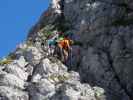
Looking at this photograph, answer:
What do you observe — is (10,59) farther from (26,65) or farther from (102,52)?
(102,52)

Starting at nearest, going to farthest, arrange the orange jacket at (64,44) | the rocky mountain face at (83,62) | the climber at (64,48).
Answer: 1. the rocky mountain face at (83,62)
2. the climber at (64,48)
3. the orange jacket at (64,44)

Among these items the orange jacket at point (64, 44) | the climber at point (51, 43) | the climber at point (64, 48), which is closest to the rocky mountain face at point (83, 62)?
the climber at point (51, 43)

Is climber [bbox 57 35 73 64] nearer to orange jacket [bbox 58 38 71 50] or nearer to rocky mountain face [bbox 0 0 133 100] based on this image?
orange jacket [bbox 58 38 71 50]

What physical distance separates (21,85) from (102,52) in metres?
7.56

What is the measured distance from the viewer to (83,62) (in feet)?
189

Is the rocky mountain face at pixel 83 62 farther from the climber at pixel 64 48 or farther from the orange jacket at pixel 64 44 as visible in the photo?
Answer: the orange jacket at pixel 64 44

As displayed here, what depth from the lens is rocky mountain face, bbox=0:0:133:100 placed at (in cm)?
5356

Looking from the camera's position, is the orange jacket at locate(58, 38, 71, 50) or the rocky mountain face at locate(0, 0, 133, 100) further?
the orange jacket at locate(58, 38, 71, 50)

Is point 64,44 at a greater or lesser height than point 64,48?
greater

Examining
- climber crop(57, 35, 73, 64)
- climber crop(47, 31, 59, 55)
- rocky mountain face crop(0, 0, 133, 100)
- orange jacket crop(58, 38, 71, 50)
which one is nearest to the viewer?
rocky mountain face crop(0, 0, 133, 100)

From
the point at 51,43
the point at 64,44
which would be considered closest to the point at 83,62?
the point at 64,44

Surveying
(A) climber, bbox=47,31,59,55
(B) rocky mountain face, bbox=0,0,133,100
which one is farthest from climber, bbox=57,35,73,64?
(A) climber, bbox=47,31,59,55

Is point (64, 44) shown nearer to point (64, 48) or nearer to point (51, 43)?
point (64, 48)

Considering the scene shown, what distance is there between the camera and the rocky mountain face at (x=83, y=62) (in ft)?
176
